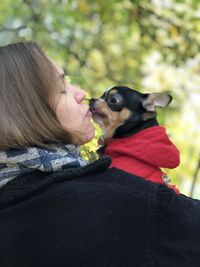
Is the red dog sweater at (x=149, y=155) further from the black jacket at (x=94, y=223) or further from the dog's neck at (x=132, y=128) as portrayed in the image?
the black jacket at (x=94, y=223)

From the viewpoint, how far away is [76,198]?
168cm

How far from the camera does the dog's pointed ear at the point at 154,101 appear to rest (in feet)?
12.5

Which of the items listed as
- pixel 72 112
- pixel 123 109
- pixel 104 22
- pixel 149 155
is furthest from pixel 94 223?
pixel 104 22

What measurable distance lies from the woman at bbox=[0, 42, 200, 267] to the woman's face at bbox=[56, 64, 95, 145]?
0.11 meters

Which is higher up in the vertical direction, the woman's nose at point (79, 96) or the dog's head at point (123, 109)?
the woman's nose at point (79, 96)

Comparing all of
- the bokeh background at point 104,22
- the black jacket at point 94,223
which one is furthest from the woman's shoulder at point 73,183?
the bokeh background at point 104,22

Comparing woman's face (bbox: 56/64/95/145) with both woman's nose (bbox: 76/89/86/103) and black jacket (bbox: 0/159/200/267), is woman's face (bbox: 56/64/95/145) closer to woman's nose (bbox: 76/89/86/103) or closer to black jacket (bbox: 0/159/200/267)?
woman's nose (bbox: 76/89/86/103)

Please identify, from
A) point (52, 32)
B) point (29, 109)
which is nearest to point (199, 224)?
point (29, 109)

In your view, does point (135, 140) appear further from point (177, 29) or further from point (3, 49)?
point (177, 29)

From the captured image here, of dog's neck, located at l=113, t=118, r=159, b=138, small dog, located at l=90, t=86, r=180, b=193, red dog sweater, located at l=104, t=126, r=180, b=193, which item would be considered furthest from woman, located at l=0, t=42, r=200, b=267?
dog's neck, located at l=113, t=118, r=159, b=138

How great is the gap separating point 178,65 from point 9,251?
14.3 ft

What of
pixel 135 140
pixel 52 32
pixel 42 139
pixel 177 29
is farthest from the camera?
pixel 52 32

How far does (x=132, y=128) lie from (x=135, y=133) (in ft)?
0.59

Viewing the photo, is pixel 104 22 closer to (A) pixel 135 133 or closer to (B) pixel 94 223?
(A) pixel 135 133
